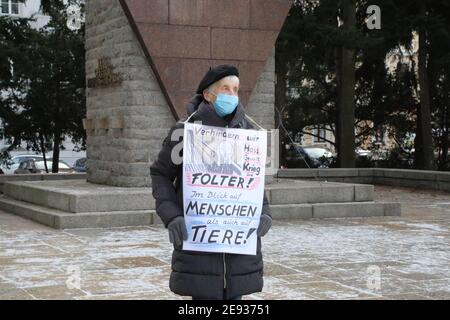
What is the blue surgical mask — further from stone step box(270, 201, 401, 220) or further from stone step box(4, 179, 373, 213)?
stone step box(270, 201, 401, 220)

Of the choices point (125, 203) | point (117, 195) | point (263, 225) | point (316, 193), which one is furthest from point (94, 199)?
point (263, 225)

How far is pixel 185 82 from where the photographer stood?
12594mm

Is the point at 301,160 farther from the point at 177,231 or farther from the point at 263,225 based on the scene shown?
the point at 177,231

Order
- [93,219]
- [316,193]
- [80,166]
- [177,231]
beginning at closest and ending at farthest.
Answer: [177,231] < [93,219] < [316,193] < [80,166]

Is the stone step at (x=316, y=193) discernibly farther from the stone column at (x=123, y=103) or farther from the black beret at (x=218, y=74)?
the black beret at (x=218, y=74)

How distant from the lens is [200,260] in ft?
13.0

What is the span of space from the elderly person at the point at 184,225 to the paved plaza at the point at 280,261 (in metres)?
2.33

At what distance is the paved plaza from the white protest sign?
2316mm

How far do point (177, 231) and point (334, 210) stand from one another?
886 cm

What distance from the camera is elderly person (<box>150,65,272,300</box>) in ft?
12.8

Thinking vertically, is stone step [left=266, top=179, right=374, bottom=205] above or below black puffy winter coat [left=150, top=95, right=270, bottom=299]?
below

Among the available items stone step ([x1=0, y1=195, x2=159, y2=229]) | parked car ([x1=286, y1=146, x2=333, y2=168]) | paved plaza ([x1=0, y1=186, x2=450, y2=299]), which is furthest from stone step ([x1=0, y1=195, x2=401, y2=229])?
parked car ([x1=286, y1=146, x2=333, y2=168])

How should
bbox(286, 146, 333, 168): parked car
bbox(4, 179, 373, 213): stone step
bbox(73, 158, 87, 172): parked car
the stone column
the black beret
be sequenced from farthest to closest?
bbox(73, 158, 87, 172): parked car → bbox(286, 146, 333, 168): parked car → the stone column → bbox(4, 179, 373, 213): stone step → the black beret

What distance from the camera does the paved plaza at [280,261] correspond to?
21.5 feet
